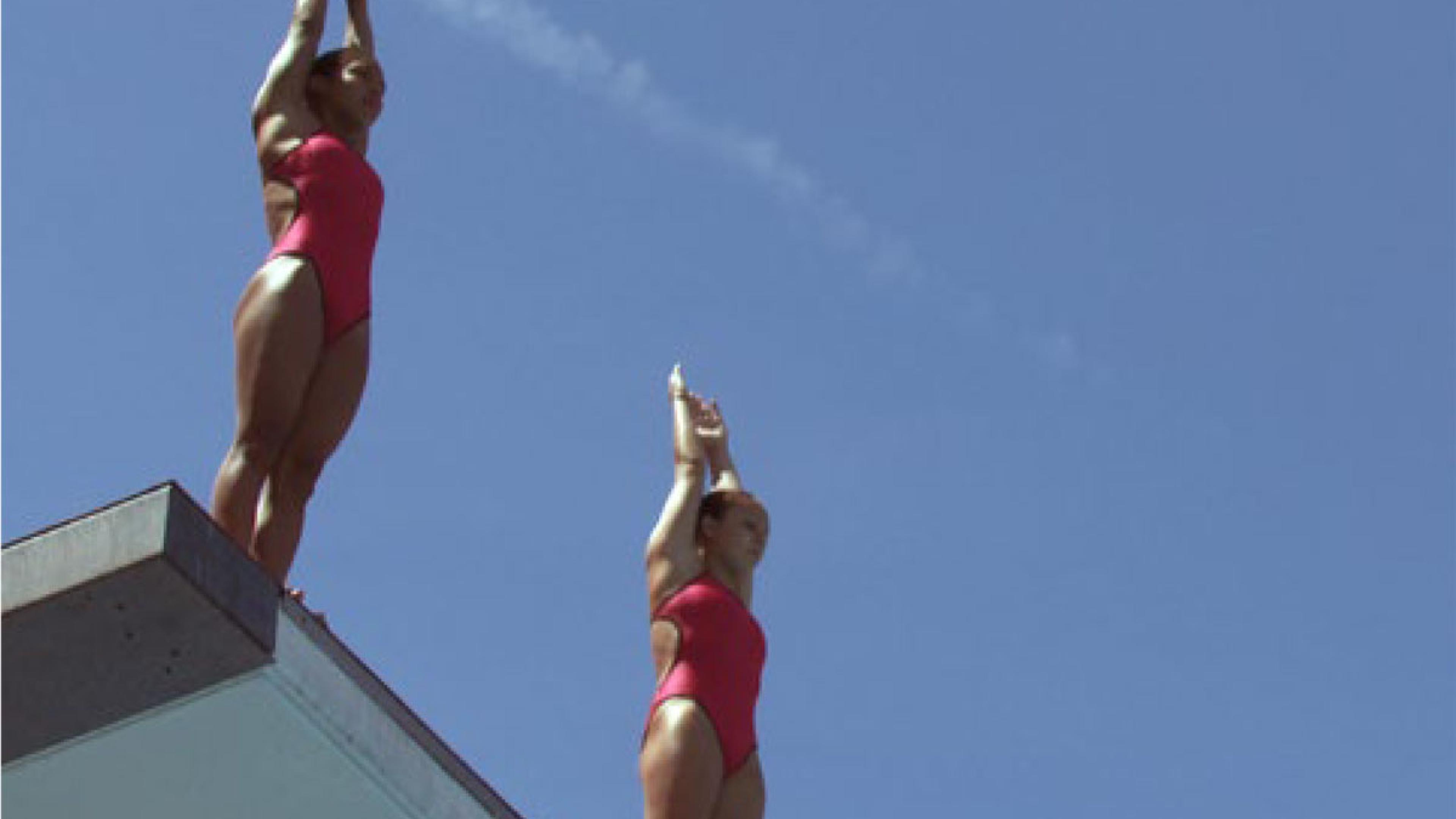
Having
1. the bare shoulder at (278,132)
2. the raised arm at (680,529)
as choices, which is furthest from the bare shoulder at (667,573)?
the bare shoulder at (278,132)

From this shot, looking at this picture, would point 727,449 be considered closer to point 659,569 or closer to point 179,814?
point 659,569

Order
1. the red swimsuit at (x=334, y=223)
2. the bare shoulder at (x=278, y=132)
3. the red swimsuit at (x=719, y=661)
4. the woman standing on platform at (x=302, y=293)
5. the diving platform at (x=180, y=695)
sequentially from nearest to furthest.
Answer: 1. the diving platform at (x=180, y=695)
2. the woman standing on platform at (x=302, y=293)
3. the red swimsuit at (x=334, y=223)
4. the bare shoulder at (x=278, y=132)
5. the red swimsuit at (x=719, y=661)

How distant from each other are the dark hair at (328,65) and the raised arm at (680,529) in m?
2.74

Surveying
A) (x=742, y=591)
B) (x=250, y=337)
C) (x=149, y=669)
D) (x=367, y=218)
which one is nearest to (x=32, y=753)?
(x=149, y=669)

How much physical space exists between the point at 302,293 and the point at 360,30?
2014mm

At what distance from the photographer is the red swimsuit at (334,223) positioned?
44.0 feet

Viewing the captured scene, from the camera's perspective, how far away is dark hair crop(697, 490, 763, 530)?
15078 millimetres

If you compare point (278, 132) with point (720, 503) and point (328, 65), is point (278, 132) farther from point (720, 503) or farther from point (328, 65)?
point (720, 503)

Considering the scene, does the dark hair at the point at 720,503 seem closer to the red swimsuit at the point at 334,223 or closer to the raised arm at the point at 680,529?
the raised arm at the point at 680,529

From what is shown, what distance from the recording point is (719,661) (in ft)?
47.2

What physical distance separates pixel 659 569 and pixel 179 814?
3091 millimetres

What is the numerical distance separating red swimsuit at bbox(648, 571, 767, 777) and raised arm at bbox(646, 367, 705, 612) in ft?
0.26

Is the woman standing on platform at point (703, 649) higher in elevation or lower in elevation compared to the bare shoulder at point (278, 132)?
lower

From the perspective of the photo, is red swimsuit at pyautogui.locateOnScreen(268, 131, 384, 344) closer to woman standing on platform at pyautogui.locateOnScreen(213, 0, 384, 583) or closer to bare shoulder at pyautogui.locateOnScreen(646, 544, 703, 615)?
woman standing on platform at pyautogui.locateOnScreen(213, 0, 384, 583)
